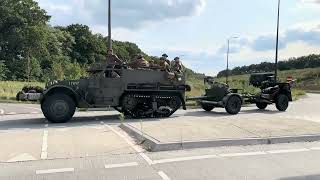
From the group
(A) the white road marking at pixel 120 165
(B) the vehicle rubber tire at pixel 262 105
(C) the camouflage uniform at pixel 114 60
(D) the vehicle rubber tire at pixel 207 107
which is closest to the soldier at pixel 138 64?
(C) the camouflage uniform at pixel 114 60

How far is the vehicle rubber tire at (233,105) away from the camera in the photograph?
72.2 ft

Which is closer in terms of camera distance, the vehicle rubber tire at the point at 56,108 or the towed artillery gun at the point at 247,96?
the vehicle rubber tire at the point at 56,108

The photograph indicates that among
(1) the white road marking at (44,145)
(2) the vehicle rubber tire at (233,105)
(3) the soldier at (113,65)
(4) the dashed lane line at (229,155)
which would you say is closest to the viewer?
(4) the dashed lane line at (229,155)

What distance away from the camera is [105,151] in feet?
37.2

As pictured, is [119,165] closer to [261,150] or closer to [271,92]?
[261,150]

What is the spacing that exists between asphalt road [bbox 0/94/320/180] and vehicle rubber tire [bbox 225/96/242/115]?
29.2 ft

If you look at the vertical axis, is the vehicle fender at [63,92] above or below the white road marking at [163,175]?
above

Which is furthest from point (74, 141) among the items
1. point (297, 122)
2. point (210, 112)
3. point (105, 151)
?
point (210, 112)

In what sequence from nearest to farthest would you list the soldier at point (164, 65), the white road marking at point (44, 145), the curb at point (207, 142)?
the white road marking at point (44, 145) < the curb at point (207, 142) < the soldier at point (164, 65)

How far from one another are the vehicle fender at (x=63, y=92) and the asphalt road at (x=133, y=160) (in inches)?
170

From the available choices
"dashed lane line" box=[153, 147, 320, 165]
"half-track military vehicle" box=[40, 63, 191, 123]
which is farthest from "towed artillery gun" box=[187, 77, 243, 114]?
"dashed lane line" box=[153, 147, 320, 165]

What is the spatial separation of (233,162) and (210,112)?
42.1 feet

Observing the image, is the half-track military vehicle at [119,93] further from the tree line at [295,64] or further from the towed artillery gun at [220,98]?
the tree line at [295,64]

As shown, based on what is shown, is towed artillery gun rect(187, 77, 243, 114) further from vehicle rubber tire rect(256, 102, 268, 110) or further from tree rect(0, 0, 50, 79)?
tree rect(0, 0, 50, 79)
